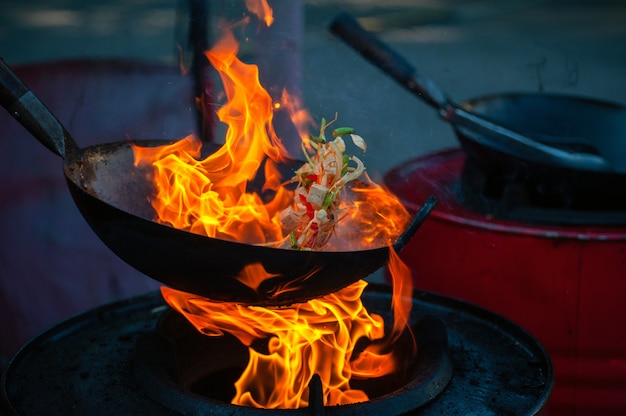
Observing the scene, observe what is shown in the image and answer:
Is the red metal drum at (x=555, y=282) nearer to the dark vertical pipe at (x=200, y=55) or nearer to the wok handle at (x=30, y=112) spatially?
the dark vertical pipe at (x=200, y=55)

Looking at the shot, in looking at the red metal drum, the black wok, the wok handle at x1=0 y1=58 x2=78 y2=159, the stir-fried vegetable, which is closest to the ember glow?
the stir-fried vegetable

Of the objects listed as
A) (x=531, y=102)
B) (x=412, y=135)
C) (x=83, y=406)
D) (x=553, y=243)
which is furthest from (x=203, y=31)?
(x=412, y=135)

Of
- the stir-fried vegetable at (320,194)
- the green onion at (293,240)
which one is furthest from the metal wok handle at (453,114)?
the green onion at (293,240)

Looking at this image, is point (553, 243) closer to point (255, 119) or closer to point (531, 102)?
point (531, 102)

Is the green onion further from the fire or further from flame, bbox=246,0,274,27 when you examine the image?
flame, bbox=246,0,274,27

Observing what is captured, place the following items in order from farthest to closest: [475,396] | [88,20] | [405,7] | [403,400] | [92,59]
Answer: [405,7], [88,20], [92,59], [475,396], [403,400]

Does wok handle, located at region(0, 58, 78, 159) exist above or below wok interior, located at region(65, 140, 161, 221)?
above

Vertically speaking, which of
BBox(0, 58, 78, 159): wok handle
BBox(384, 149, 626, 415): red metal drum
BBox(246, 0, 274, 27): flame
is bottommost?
BBox(384, 149, 626, 415): red metal drum
